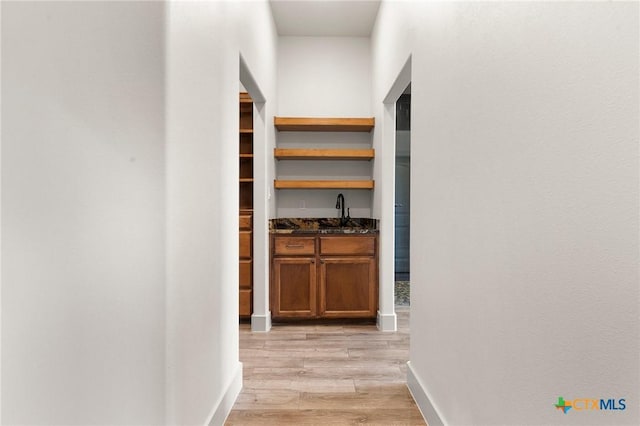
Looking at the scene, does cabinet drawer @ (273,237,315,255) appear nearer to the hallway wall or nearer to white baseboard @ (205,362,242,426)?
white baseboard @ (205,362,242,426)

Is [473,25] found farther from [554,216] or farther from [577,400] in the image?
[577,400]

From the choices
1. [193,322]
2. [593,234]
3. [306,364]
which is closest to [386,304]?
[306,364]

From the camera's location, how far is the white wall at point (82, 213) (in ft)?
3.77

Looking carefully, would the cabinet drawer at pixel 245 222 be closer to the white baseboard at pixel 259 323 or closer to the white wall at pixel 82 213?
the white baseboard at pixel 259 323

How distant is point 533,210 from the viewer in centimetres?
109

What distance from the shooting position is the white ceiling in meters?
3.46

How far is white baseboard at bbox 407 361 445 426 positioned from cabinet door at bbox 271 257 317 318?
4.79ft

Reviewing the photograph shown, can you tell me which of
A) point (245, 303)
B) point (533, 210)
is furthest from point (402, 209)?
point (533, 210)

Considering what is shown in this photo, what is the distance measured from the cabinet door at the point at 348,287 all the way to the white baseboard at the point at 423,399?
1.33m

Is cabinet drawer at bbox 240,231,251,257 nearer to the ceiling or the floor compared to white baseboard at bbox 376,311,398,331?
nearer to the ceiling

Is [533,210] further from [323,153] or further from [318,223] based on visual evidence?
[318,223]

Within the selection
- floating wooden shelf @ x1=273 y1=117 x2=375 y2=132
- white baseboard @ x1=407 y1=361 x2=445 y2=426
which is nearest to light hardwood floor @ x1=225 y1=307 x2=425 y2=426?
white baseboard @ x1=407 y1=361 x2=445 y2=426

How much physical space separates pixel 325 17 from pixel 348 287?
2.51 meters

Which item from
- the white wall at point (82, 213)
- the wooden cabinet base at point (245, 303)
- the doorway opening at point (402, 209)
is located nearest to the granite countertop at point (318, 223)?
the wooden cabinet base at point (245, 303)
